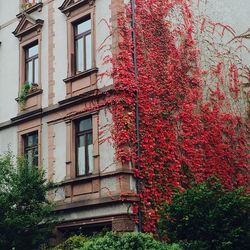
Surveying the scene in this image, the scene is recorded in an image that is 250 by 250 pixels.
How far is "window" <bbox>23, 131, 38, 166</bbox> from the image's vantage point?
2562 cm

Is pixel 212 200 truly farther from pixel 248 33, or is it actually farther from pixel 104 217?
pixel 248 33

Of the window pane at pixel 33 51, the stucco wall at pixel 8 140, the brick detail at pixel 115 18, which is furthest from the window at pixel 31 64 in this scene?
the brick detail at pixel 115 18

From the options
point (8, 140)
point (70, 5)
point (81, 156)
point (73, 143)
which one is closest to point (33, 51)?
point (70, 5)

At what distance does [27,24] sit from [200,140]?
9225 millimetres

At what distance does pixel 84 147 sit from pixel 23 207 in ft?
10.7

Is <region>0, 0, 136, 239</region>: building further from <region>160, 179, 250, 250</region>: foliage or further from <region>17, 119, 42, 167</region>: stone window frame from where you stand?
<region>160, 179, 250, 250</region>: foliage

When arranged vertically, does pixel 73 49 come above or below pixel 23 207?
above

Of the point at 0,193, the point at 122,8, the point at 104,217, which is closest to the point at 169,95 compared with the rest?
the point at 122,8

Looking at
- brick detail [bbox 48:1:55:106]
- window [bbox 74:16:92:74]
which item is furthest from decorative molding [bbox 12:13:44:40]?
window [bbox 74:16:92:74]

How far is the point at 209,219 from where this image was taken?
16516 mm

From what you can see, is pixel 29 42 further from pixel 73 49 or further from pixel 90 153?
pixel 90 153

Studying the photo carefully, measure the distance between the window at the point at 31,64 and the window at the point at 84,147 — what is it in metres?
3.99

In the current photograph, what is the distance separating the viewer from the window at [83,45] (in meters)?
24.0

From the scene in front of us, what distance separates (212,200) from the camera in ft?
55.4
